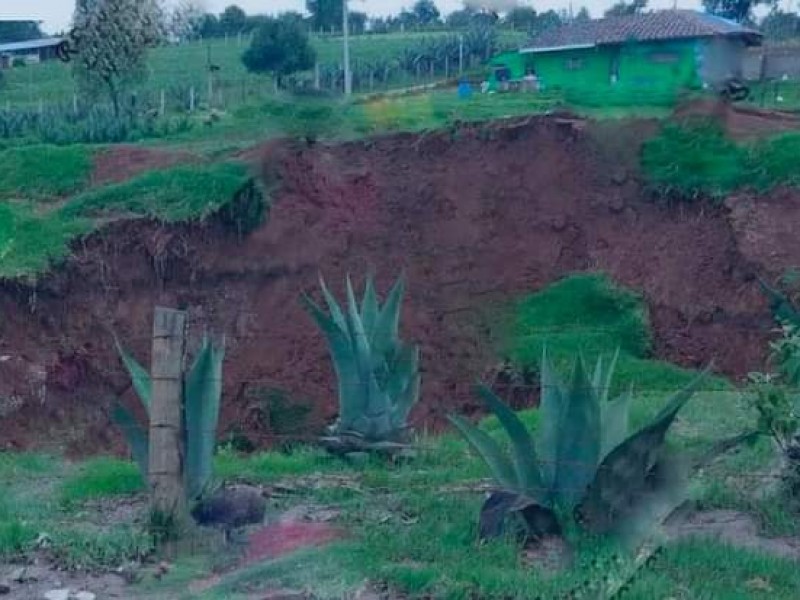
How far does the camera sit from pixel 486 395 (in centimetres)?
601

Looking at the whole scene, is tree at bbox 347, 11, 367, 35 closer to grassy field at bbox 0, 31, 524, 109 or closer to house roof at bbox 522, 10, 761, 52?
grassy field at bbox 0, 31, 524, 109

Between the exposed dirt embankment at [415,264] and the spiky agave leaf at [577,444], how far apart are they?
6934 mm

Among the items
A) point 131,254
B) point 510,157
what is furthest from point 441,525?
point 510,157

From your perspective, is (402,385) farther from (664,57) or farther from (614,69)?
(614,69)

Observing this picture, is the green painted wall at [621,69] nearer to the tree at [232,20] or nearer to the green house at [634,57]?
the green house at [634,57]

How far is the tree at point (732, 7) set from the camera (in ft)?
94.2

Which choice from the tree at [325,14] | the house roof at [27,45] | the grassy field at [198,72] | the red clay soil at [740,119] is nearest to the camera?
the red clay soil at [740,119]

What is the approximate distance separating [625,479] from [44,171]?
42.3ft

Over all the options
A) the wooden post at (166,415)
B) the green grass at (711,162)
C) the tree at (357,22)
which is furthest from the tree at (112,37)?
the wooden post at (166,415)

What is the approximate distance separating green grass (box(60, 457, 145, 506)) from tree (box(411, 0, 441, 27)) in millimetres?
23739

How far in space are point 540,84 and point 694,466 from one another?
1652 centimetres

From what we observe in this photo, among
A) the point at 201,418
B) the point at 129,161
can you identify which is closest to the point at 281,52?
the point at 129,161

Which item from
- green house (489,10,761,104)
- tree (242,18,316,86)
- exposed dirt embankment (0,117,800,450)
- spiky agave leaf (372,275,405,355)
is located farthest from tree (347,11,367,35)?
spiky agave leaf (372,275,405,355)

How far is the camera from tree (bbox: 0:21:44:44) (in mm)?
33969
